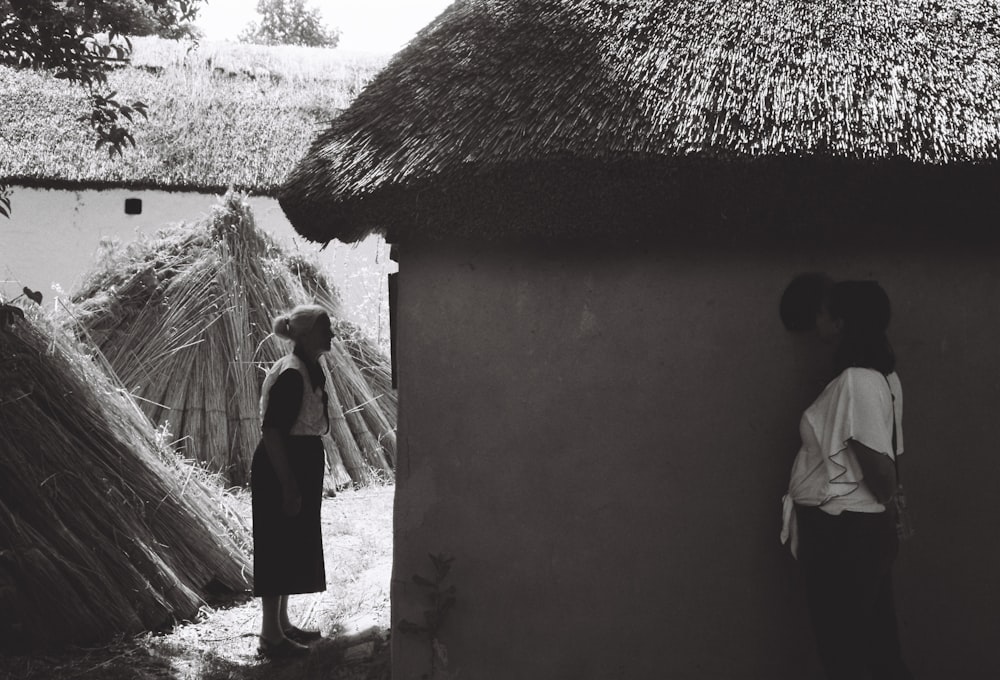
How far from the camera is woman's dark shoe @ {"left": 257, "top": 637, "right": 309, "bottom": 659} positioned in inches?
167

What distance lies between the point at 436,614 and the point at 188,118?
11558mm

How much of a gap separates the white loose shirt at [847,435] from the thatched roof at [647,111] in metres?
0.74

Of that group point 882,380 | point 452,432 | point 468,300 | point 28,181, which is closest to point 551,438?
point 452,432

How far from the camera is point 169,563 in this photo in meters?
4.81

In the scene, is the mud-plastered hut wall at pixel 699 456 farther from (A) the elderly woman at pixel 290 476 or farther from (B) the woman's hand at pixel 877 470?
(A) the elderly woman at pixel 290 476

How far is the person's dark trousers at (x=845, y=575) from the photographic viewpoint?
9.12 feet

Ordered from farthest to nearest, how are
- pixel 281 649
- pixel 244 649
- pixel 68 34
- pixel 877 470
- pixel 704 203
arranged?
pixel 244 649
pixel 281 649
pixel 68 34
pixel 704 203
pixel 877 470

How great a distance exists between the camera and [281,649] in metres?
4.26

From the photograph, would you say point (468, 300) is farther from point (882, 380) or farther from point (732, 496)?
point (882, 380)

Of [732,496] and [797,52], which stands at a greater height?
[797,52]

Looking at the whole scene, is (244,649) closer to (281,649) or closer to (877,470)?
(281,649)

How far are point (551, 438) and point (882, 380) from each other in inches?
46.7

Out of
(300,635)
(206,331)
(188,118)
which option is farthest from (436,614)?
(188,118)

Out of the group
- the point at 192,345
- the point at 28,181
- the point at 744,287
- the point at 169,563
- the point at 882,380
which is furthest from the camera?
the point at 28,181
